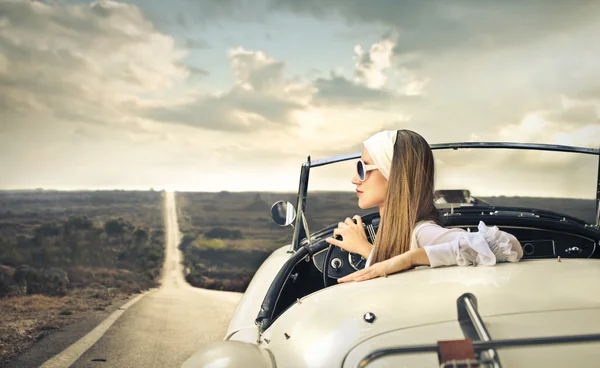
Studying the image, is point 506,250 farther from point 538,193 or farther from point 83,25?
point 83,25

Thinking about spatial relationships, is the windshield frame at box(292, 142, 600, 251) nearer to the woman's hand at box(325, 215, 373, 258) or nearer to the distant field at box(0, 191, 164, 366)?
the woman's hand at box(325, 215, 373, 258)

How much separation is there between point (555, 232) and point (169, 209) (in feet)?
17.6

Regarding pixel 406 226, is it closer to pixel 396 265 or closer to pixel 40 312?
pixel 396 265

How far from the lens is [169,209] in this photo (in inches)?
262

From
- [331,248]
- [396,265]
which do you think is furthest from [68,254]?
[396,265]

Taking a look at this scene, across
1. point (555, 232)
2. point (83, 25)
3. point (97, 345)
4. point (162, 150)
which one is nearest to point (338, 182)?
point (555, 232)

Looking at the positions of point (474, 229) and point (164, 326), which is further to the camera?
point (164, 326)

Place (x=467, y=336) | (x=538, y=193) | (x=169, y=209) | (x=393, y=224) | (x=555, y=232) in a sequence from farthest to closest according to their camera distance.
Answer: (x=169, y=209) → (x=538, y=193) → (x=555, y=232) → (x=393, y=224) → (x=467, y=336)

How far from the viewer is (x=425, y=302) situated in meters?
0.94

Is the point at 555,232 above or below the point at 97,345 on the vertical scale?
above

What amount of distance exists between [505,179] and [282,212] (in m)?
1.34

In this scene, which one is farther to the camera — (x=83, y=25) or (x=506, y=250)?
(x=83, y=25)

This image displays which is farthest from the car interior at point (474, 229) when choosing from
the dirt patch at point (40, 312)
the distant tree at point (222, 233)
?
the distant tree at point (222, 233)

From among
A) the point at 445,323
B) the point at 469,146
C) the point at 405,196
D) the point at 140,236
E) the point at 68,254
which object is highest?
the point at 469,146
